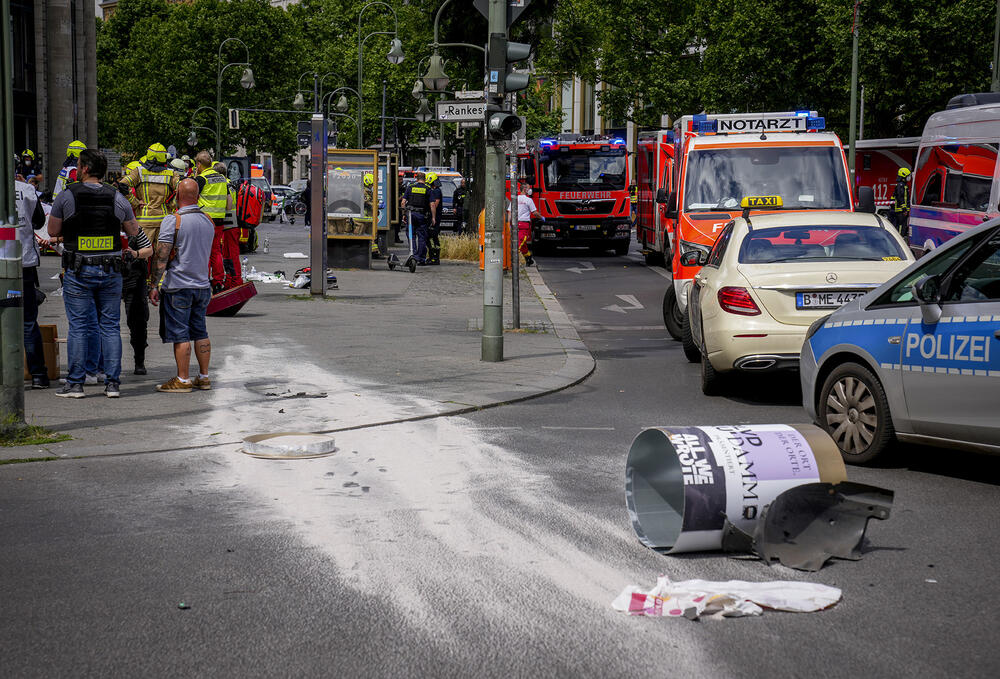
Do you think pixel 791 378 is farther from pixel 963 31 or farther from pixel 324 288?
pixel 963 31

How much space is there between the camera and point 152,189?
563 inches

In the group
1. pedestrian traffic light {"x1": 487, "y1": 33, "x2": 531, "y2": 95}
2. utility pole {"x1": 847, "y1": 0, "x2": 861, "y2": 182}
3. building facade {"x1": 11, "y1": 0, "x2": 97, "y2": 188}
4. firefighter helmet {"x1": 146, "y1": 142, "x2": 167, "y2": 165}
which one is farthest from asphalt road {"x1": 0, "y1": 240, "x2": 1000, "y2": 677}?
building facade {"x1": 11, "y1": 0, "x2": 97, "y2": 188}

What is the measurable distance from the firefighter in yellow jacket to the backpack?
25.8 ft

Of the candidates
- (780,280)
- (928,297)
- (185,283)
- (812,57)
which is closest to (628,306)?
(780,280)

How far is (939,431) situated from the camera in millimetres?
7516

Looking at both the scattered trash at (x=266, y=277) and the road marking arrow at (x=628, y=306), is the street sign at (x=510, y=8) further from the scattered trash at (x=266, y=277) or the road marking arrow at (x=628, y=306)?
the scattered trash at (x=266, y=277)

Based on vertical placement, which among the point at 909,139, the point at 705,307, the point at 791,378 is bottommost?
the point at 791,378

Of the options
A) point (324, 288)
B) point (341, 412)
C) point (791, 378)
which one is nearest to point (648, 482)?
point (341, 412)

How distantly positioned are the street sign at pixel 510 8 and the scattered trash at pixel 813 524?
27.1 feet

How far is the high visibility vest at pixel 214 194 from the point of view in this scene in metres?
17.0

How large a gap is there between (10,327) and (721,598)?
17.3 feet

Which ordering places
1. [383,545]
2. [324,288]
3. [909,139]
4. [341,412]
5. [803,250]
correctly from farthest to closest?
[909,139] < [324,288] < [803,250] < [341,412] < [383,545]

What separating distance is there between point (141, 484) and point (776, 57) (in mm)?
42431

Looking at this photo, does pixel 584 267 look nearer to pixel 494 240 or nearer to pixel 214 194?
pixel 214 194
